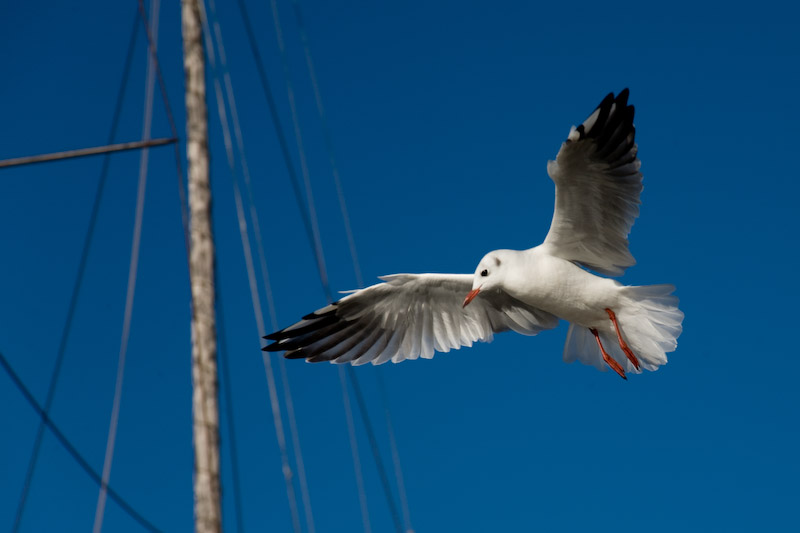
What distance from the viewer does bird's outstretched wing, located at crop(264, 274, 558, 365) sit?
27.0ft

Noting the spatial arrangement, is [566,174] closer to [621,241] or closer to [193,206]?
[621,241]

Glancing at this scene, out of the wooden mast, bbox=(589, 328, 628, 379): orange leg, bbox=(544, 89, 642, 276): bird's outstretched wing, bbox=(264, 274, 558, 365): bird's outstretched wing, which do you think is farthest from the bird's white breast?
the wooden mast

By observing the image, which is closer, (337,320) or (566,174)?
(566,174)

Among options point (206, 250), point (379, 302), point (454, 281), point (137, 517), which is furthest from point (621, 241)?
point (137, 517)

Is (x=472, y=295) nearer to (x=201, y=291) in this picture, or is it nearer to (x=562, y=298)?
(x=562, y=298)

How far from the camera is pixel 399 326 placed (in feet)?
27.2

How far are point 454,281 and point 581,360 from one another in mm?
884

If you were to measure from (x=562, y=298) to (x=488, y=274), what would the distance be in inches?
16.8

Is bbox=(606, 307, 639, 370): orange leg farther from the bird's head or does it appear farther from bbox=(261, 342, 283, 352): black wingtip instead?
bbox=(261, 342, 283, 352): black wingtip

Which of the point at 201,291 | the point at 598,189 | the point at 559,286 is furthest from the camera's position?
the point at 201,291

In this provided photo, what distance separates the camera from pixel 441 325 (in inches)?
326

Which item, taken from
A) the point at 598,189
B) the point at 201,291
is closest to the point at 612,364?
the point at 598,189

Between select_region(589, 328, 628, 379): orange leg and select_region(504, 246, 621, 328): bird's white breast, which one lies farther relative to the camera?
select_region(589, 328, 628, 379): orange leg

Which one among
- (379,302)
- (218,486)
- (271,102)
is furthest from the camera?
(271,102)
